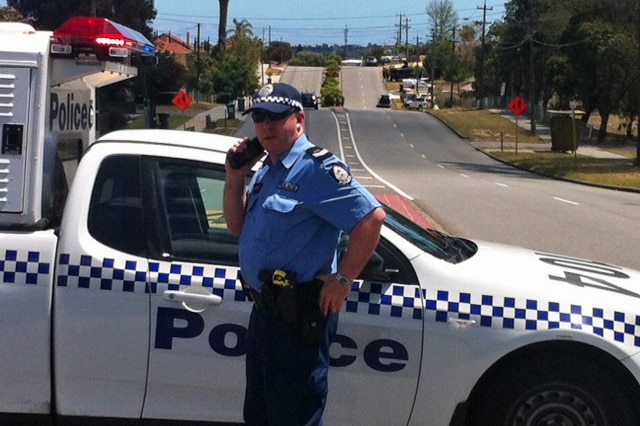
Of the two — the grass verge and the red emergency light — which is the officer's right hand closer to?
the red emergency light

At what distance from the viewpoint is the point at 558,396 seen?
421cm

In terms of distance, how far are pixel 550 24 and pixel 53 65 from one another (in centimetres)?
6956

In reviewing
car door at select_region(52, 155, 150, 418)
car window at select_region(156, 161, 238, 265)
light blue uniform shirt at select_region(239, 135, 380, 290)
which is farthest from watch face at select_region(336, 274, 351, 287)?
car door at select_region(52, 155, 150, 418)

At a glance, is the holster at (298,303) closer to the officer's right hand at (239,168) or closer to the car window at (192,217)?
the officer's right hand at (239,168)

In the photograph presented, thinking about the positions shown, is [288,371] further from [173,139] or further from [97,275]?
[173,139]

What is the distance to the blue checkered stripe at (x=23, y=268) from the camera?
4.19m

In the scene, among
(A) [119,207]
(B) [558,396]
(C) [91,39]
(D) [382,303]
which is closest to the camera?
(D) [382,303]

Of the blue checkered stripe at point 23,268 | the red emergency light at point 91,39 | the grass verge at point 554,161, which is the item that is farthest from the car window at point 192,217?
the grass verge at point 554,161

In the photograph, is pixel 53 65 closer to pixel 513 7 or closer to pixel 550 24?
pixel 550 24

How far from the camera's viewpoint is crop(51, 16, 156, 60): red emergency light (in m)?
4.65

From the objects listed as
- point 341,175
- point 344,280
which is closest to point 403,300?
point 344,280

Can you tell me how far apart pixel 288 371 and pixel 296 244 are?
45cm

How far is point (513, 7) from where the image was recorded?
9175 cm

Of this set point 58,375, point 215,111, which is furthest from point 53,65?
point 215,111
